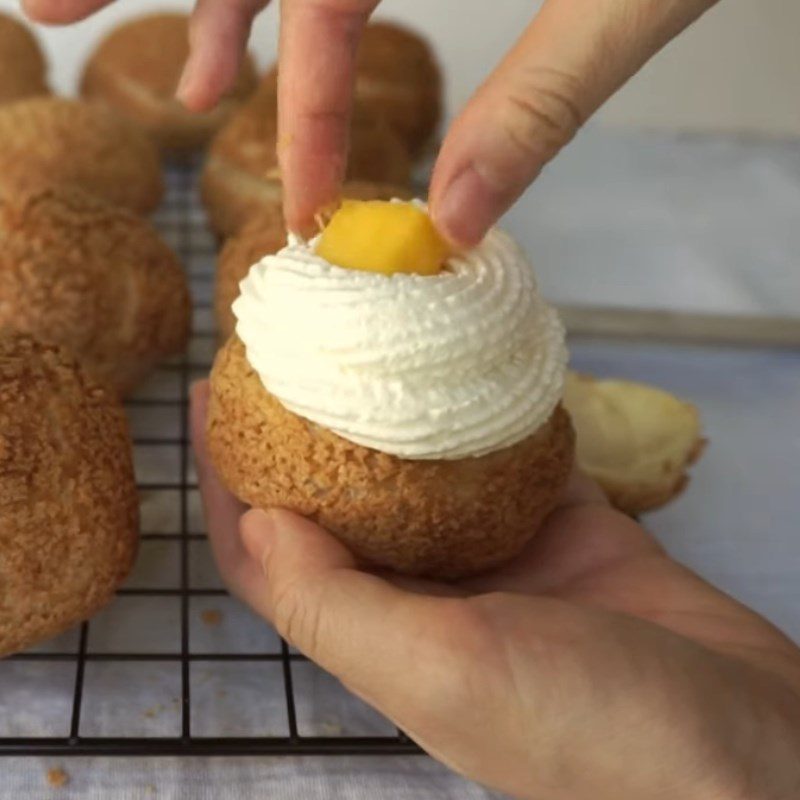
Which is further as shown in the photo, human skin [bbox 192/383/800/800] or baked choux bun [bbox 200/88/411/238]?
baked choux bun [bbox 200/88/411/238]

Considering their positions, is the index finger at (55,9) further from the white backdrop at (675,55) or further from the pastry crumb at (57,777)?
the white backdrop at (675,55)

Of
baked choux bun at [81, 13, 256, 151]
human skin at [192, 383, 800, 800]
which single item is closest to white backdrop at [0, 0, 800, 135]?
baked choux bun at [81, 13, 256, 151]

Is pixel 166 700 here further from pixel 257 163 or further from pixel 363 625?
pixel 257 163

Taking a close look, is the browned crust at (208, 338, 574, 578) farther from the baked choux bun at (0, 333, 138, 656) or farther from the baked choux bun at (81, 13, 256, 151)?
the baked choux bun at (81, 13, 256, 151)

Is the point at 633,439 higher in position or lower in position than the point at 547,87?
lower

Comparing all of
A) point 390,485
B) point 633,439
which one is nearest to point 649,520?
point 633,439

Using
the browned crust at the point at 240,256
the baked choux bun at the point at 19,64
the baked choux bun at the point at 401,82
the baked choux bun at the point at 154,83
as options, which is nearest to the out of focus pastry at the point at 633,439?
the browned crust at the point at 240,256

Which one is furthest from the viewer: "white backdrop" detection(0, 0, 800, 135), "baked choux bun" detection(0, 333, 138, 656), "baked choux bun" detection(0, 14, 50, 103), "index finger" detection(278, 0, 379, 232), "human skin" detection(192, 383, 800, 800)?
"white backdrop" detection(0, 0, 800, 135)
